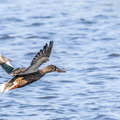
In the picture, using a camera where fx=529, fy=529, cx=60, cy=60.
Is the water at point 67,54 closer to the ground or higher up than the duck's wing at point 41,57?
higher up

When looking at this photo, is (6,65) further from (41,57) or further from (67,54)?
(67,54)

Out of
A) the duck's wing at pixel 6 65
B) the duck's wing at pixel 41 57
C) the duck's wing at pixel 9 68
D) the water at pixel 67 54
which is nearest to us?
the duck's wing at pixel 41 57

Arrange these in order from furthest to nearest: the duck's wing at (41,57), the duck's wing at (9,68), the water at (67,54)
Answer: the water at (67,54) → the duck's wing at (9,68) → the duck's wing at (41,57)

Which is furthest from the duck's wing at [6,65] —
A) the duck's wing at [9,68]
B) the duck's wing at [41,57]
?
the duck's wing at [41,57]

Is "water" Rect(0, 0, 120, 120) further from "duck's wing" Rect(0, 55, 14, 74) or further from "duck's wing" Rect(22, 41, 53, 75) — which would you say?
"duck's wing" Rect(22, 41, 53, 75)

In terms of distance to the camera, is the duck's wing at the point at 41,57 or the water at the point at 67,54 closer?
the duck's wing at the point at 41,57

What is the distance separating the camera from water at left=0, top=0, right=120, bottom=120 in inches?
388

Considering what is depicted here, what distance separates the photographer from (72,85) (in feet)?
37.2

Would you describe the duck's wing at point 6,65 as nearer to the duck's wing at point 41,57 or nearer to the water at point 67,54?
the duck's wing at point 41,57

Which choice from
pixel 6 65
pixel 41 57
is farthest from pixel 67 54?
pixel 41 57

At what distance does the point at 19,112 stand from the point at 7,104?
0.54 metres

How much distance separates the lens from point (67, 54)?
14.1 metres

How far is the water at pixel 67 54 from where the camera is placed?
984 cm

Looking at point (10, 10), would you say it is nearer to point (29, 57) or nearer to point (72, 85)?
point (29, 57)
